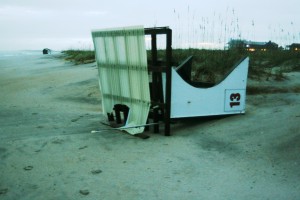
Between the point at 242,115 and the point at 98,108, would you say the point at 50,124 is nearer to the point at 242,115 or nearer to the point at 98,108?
the point at 98,108

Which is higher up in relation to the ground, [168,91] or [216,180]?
[168,91]

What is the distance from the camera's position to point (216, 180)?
10.6 feet

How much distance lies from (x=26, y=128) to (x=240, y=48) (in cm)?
786

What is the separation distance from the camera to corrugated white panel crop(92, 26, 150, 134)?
4.60 metres

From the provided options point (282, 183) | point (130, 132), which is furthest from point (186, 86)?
point (282, 183)

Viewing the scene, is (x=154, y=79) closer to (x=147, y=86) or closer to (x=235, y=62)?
(x=147, y=86)

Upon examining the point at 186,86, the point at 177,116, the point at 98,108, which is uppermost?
the point at 186,86

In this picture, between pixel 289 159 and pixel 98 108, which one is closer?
pixel 289 159

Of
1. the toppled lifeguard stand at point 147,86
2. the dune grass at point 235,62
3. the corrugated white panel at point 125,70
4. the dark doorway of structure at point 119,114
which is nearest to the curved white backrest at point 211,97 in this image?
the toppled lifeguard stand at point 147,86

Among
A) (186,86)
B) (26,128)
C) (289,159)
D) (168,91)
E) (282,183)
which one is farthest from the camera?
(26,128)

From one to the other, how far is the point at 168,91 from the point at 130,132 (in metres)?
0.85

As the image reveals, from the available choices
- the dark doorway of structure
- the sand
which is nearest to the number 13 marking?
the sand

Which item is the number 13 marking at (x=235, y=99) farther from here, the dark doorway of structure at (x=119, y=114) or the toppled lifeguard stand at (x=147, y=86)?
the dark doorway of structure at (x=119, y=114)

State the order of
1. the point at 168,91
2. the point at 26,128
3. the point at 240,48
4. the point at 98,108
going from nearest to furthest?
the point at 168,91
the point at 26,128
the point at 98,108
the point at 240,48
